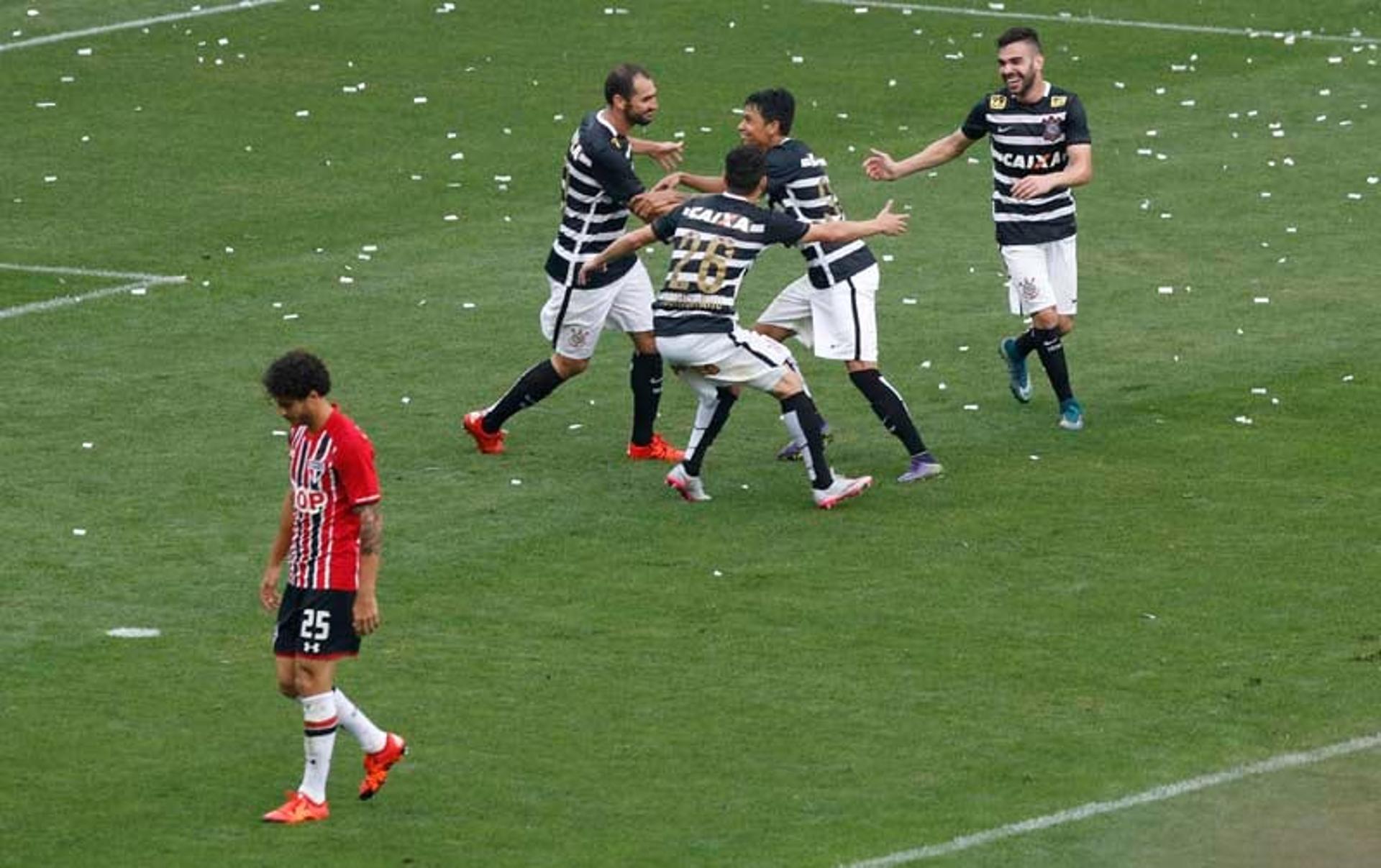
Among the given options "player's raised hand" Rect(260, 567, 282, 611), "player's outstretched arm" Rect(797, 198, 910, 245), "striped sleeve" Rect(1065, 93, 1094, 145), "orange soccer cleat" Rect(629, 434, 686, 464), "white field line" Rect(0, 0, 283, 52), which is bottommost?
"white field line" Rect(0, 0, 283, 52)

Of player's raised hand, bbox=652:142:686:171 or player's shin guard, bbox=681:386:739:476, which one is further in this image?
player's raised hand, bbox=652:142:686:171

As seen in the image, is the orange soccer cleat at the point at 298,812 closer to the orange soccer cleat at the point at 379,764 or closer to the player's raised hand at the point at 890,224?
the orange soccer cleat at the point at 379,764

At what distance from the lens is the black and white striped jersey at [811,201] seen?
16062 millimetres

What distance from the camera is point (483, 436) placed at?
1678 cm

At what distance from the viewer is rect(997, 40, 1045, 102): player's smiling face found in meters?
16.9

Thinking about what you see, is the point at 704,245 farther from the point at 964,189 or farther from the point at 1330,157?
the point at 1330,157

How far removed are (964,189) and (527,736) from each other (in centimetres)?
1280

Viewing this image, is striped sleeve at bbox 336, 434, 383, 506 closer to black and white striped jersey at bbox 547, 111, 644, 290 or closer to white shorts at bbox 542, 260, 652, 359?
black and white striped jersey at bbox 547, 111, 644, 290

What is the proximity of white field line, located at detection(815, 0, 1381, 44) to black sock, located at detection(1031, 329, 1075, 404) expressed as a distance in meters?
13.8

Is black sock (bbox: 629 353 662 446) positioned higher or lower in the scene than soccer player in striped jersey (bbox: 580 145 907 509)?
lower

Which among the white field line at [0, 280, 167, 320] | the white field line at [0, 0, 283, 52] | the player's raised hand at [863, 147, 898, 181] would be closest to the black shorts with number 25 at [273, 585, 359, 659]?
the player's raised hand at [863, 147, 898, 181]

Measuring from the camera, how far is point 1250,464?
16375 mm

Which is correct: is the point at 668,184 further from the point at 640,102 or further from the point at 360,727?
the point at 360,727

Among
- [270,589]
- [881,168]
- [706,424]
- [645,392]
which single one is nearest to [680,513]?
[706,424]
